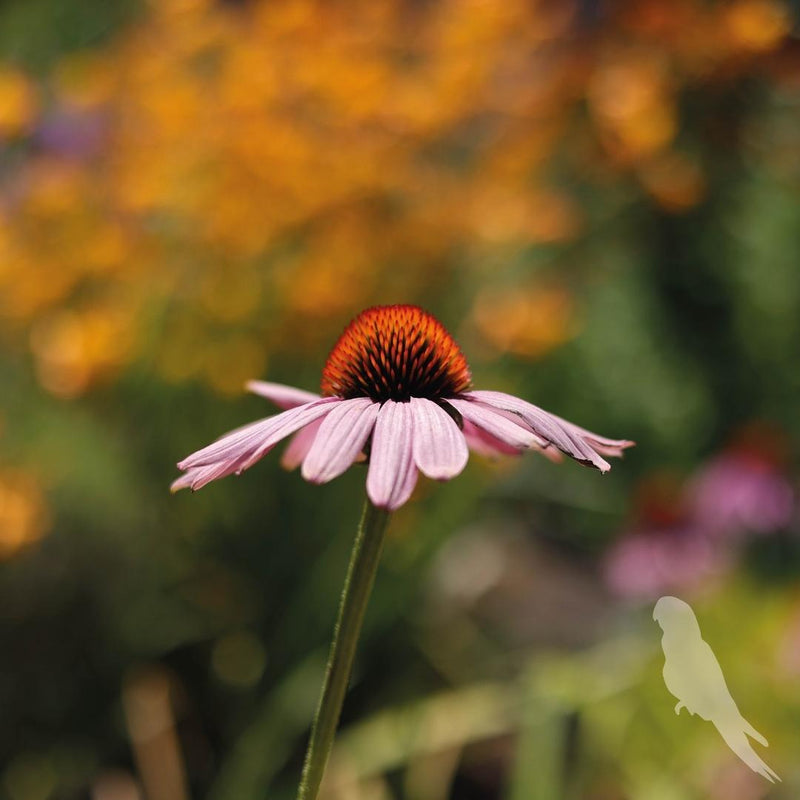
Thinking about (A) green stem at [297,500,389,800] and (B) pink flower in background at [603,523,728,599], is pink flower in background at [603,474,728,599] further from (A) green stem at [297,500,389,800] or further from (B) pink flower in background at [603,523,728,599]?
(A) green stem at [297,500,389,800]

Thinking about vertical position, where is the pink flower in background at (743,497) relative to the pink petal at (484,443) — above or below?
below

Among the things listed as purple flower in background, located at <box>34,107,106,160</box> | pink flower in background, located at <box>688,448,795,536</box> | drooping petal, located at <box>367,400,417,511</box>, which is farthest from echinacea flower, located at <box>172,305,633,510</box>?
purple flower in background, located at <box>34,107,106,160</box>

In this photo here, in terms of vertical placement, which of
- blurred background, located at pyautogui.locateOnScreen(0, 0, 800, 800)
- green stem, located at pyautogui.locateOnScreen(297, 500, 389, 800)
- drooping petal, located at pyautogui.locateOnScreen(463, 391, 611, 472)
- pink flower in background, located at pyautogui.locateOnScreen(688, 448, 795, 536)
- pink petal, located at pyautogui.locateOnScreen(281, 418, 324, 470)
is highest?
drooping petal, located at pyautogui.locateOnScreen(463, 391, 611, 472)

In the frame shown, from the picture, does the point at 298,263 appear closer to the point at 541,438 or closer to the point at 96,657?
the point at 96,657

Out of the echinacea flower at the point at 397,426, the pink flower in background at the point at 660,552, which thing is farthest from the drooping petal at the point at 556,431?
the pink flower in background at the point at 660,552

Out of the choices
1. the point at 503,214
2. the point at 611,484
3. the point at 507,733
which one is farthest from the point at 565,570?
the point at 503,214

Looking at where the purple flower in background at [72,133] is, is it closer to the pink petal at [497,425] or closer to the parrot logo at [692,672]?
the pink petal at [497,425]
